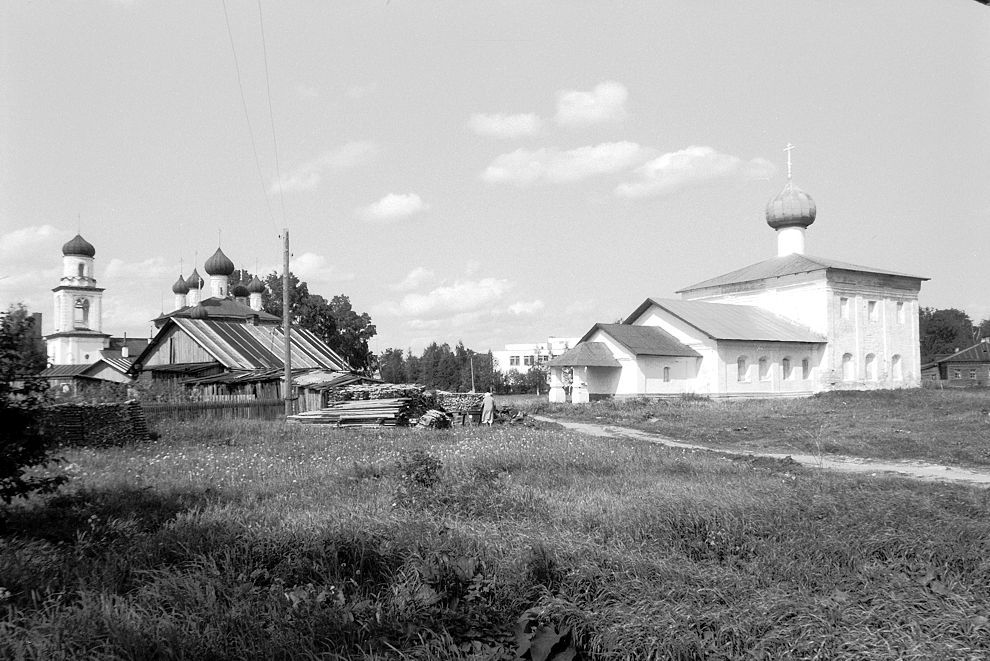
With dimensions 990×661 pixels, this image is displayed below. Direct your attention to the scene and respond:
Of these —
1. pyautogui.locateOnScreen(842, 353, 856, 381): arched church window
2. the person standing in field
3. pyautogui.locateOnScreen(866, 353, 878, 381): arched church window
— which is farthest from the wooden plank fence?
pyautogui.locateOnScreen(866, 353, 878, 381): arched church window

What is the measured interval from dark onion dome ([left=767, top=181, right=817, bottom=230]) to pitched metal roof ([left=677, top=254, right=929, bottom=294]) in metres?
2.25

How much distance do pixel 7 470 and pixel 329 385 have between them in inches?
799

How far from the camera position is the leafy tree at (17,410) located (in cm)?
586

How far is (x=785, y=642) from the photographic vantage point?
168 inches

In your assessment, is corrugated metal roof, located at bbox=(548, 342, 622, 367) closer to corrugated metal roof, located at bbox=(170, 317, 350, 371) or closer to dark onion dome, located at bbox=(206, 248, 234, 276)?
corrugated metal roof, located at bbox=(170, 317, 350, 371)

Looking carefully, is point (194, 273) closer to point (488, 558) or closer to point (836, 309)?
point (836, 309)

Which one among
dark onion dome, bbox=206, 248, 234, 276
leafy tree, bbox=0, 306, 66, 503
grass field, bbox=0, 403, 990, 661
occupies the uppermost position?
dark onion dome, bbox=206, 248, 234, 276

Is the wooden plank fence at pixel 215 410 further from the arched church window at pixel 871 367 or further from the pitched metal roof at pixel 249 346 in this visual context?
the arched church window at pixel 871 367

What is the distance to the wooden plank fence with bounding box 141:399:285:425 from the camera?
19.7m

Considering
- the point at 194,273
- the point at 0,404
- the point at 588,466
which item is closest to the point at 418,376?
the point at 194,273

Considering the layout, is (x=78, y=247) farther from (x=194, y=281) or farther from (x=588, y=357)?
(x=588, y=357)

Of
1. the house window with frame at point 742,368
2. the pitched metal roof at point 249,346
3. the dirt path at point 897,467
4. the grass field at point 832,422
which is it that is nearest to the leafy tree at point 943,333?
the house window with frame at point 742,368

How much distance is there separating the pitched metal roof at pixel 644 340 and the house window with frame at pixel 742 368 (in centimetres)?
249

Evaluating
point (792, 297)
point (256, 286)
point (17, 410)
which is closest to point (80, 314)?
point (256, 286)
